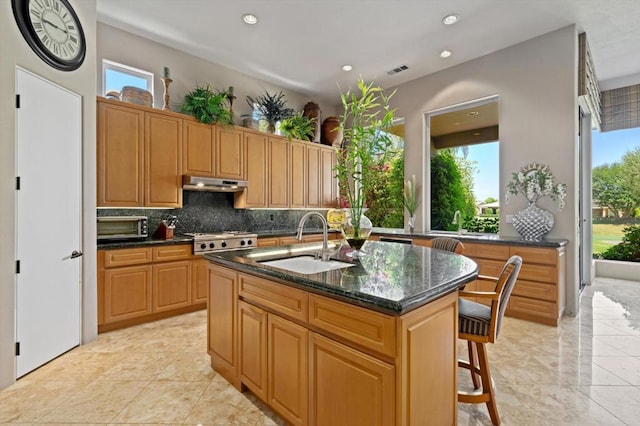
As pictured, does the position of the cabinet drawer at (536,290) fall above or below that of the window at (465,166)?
below

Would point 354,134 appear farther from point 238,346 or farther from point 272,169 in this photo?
point 272,169

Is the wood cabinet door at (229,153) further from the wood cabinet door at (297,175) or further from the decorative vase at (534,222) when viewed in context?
the decorative vase at (534,222)

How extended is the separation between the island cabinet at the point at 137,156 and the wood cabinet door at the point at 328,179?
255cm

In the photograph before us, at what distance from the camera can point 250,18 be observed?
342 cm

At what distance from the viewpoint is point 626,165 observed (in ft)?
17.0

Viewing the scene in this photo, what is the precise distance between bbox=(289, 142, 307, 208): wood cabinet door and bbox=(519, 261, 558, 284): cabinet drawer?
10.9 feet

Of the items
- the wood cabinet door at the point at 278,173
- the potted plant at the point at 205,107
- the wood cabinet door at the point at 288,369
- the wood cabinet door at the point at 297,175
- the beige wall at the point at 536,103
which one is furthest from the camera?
the wood cabinet door at the point at 297,175

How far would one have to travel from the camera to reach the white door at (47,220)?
2.33m

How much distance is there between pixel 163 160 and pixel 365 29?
2890 mm

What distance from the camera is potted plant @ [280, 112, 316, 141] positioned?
16.5 ft

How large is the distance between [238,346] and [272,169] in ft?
10.6

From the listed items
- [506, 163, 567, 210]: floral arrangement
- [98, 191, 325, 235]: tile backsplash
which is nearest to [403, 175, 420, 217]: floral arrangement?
[506, 163, 567, 210]: floral arrangement

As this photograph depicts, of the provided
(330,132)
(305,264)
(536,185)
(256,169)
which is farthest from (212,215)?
(536,185)

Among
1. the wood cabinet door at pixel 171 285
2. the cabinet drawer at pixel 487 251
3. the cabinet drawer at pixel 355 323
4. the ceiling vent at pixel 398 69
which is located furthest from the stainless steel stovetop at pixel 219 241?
the ceiling vent at pixel 398 69
